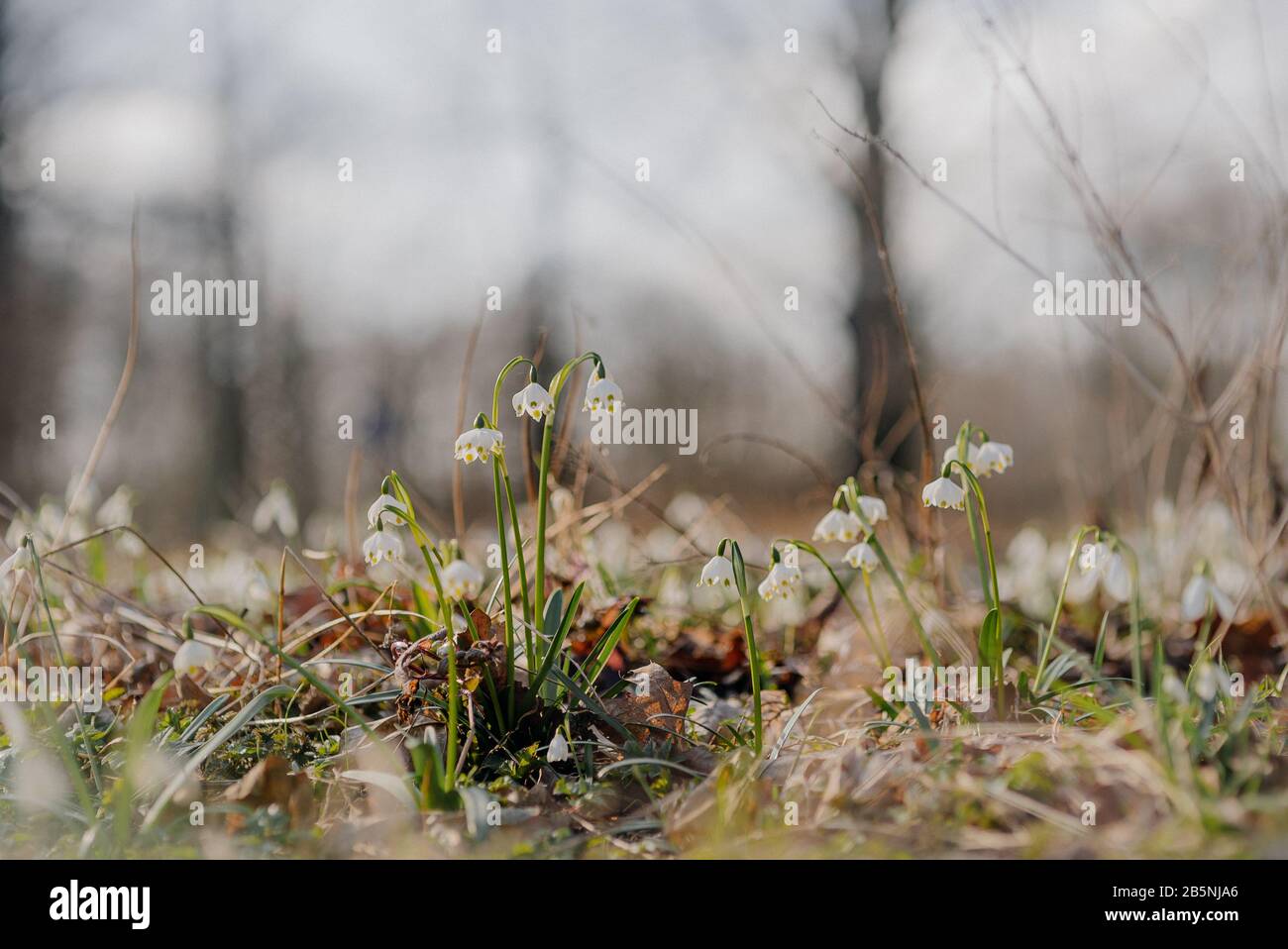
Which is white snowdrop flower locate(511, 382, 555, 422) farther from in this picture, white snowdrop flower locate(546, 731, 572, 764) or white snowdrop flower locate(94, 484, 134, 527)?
white snowdrop flower locate(94, 484, 134, 527)

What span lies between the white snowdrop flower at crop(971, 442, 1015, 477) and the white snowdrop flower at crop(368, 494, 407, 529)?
1140mm

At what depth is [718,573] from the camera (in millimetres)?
1622

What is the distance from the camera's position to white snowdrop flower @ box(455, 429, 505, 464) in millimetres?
1470

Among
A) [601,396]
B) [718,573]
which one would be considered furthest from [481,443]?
[718,573]

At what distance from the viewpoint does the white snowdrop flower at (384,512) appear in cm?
154

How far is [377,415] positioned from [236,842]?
7.32m

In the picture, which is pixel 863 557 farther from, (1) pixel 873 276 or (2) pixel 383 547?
(1) pixel 873 276

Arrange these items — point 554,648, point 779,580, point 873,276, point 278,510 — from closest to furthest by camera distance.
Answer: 1. point 554,648
2. point 779,580
3. point 278,510
4. point 873,276

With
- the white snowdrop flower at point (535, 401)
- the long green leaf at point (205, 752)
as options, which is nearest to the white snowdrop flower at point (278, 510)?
the long green leaf at point (205, 752)

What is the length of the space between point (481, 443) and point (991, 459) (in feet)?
3.41

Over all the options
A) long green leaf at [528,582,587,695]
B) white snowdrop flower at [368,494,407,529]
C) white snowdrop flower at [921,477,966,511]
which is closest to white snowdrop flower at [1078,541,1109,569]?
white snowdrop flower at [921,477,966,511]

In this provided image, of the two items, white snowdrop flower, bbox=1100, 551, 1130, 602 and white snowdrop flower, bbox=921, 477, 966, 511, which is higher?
white snowdrop flower, bbox=921, 477, 966, 511
